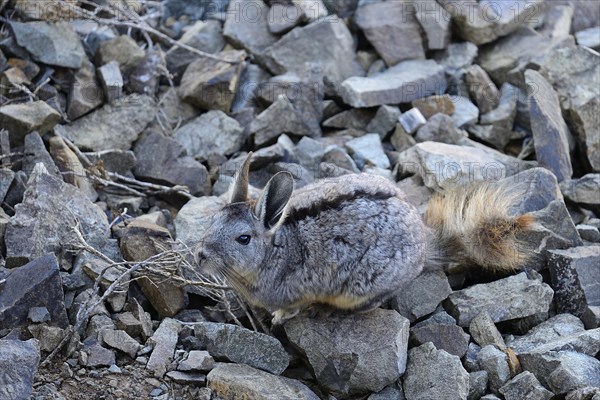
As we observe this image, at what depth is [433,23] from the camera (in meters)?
10.0

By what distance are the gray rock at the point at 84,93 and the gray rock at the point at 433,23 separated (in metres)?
3.75

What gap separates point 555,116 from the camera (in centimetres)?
894

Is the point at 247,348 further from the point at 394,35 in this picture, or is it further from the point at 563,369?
the point at 394,35

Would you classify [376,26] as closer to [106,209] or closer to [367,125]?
[367,125]

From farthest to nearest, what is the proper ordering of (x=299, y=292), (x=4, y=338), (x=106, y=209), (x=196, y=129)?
(x=196, y=129), (x=106, y=209), (x=299, y=292), (x=4, y=338)

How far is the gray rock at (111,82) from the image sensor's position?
353 inches

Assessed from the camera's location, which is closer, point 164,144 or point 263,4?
point 164,144

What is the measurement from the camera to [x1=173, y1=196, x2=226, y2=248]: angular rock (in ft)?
24.6

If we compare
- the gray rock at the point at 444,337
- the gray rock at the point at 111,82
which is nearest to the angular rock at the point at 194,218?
the gray rock at the point at 111,82

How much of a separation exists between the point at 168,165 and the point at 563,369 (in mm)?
4256

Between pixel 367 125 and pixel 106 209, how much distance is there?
3036 millimetres

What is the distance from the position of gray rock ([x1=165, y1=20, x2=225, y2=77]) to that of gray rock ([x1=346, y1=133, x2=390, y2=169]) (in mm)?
2182

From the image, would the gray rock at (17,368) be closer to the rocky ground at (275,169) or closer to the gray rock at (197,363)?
the rocky ground at (275,169)

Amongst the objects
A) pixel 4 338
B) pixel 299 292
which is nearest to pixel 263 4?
pixel 299 292
